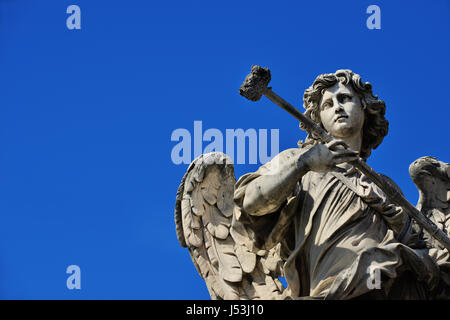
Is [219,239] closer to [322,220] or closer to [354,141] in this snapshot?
[322,220]

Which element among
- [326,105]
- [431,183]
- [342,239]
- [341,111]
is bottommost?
[342,239]

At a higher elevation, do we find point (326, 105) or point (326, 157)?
point (326, 105)

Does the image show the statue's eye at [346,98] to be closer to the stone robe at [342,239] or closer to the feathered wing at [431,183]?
the stone robe at [342,239]

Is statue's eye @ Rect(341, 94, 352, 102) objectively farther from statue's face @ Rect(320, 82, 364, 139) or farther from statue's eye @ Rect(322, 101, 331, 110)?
statue's eye @ Rect(322, 101, 331, 110)

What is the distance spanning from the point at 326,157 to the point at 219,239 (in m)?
2.20

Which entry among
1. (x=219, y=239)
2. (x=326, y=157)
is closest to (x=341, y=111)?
(x=326, y=157)

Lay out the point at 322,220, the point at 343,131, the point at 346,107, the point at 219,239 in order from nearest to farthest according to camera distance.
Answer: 1. the point at 322,220
2. the point at 343,131
3. the point at 346,107
4. the point at 219,239

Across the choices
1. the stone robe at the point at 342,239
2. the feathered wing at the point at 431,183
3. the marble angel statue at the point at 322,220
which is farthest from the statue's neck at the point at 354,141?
the feathered wing at the point at 431,183

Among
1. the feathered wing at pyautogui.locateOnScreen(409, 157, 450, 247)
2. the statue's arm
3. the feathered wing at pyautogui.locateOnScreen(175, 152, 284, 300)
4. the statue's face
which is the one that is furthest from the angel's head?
the feathered wing at pyautogui.locateOnScreen(175, 152, 284, 300)

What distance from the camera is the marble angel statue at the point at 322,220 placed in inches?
494

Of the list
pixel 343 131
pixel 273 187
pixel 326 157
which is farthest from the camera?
pixel 343 131

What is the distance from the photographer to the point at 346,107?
1377 cm

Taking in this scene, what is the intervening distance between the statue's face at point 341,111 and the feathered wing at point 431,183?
818 mm
